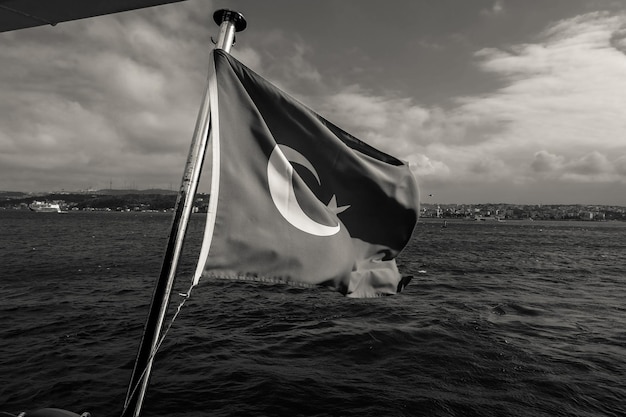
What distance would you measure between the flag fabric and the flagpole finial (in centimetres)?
11

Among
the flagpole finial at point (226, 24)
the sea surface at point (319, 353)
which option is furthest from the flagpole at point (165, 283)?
the sea surface at point (319, 353)

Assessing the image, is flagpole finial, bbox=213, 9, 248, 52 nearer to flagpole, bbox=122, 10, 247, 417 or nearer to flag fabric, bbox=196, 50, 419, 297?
flag fabric, bbox=196, 50, 419, 297

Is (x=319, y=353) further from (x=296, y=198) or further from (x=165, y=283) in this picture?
(x=165, y=283)

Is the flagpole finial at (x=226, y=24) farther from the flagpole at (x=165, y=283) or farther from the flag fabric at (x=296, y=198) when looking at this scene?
the flagpole at (x=165, y=283)

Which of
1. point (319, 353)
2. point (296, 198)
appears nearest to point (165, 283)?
point (296, 198)

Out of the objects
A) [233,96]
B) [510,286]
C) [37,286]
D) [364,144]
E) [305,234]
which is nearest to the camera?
[233,96]

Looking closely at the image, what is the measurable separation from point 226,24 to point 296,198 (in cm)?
213

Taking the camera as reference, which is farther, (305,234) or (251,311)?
(251,311)

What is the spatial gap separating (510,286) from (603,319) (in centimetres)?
1060

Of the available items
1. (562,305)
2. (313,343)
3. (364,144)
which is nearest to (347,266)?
(364,144)

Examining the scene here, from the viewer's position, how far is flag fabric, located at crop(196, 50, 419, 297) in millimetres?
4457

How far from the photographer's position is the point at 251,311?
19875mm

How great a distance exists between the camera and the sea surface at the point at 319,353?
389 inches

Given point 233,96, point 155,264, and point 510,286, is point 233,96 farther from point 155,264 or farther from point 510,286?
point 155,264
